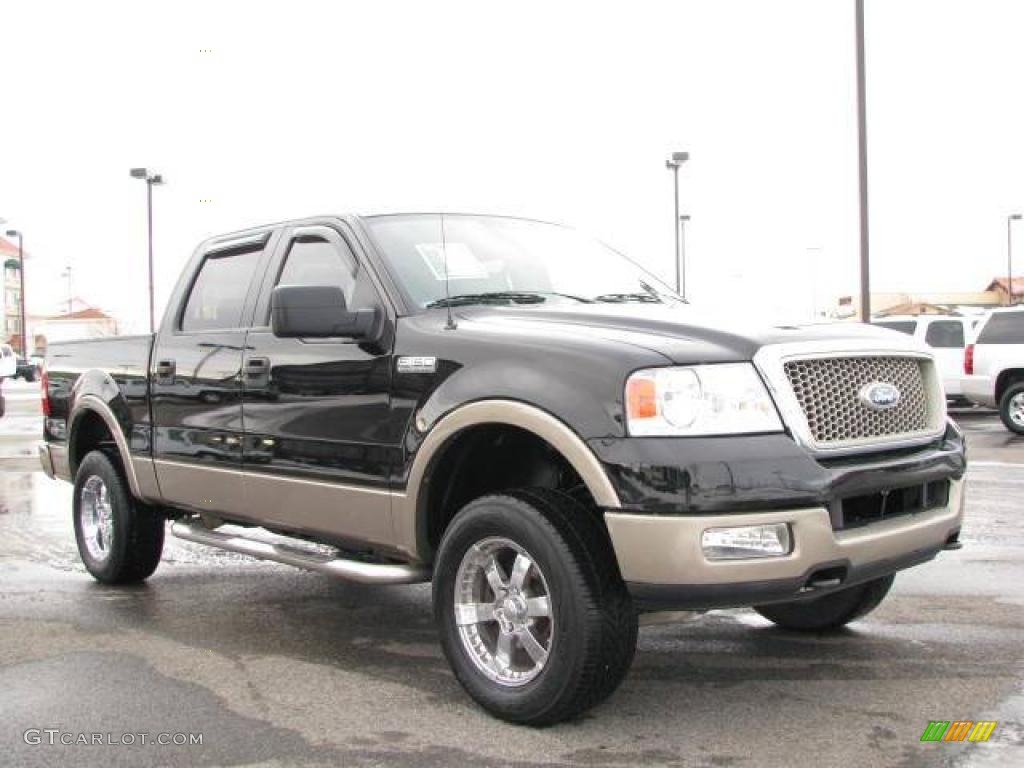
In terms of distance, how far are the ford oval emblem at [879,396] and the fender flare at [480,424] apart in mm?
1008

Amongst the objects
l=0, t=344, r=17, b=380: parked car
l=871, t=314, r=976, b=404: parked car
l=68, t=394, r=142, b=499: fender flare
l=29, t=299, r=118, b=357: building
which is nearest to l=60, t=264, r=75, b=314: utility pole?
l=29, t=299, r=118, b=357: building

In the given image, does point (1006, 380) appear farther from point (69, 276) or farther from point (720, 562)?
point (69, 276)

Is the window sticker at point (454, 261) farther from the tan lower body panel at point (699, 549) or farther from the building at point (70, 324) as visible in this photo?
the building at point (70, 324)

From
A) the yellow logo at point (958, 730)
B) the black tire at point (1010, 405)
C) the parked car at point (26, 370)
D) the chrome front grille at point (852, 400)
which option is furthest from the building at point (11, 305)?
the yellow logo at point (958, 730)

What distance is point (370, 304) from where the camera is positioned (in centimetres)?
457

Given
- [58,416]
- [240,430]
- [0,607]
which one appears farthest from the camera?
[58,416]

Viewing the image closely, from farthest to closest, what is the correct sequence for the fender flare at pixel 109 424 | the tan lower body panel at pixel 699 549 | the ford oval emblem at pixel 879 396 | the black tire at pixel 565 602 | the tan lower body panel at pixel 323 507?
1. the fender flare at pixel 109 424
2. the tan lower body panel at pixel 323 507
3. the ford oval emblem at pixel 879 396
4. the black tire at pixel 565 602
5. the tan lower body panel at pixel 699 549

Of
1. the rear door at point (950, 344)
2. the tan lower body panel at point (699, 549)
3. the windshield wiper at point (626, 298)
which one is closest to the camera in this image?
the tan lower body panel at point (699, 549)

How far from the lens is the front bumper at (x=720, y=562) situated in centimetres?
343

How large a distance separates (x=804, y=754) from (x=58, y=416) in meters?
5.17

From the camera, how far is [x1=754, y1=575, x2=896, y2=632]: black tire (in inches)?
191

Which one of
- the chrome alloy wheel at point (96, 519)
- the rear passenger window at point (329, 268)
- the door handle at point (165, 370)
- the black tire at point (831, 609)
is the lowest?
the black tire at point (831, 609)

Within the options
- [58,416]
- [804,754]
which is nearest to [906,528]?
[804,754]

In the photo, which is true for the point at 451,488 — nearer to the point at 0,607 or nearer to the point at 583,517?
the point at 583,517
